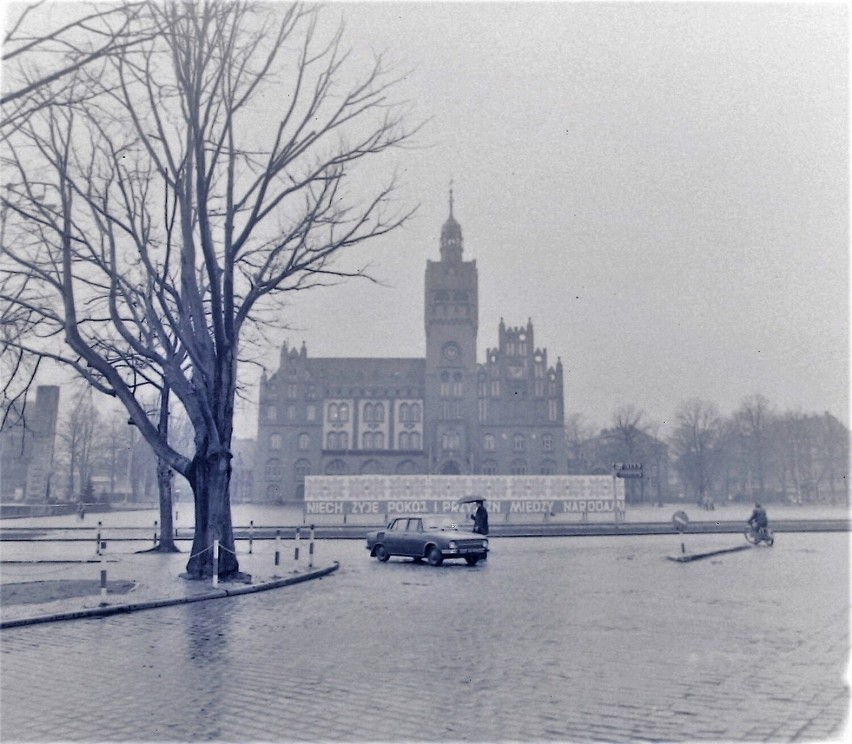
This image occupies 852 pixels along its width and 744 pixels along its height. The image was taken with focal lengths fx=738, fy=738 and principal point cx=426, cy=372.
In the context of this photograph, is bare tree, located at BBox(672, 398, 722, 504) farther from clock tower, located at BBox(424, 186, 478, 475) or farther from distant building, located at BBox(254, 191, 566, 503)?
clock tower, located at BBox(424, 186, 478, 475)

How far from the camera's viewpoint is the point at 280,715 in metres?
6.13

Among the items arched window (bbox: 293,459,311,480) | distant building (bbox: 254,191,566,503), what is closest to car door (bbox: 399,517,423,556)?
distant building (bbox: 254,191,566,503)

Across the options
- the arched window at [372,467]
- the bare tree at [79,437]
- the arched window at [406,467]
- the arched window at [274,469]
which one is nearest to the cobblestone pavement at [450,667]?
the bare tree at [79,437]

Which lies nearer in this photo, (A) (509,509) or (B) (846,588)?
(B) (846,588)

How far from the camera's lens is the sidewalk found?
11.6 metres

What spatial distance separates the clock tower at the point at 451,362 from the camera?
8706 cm

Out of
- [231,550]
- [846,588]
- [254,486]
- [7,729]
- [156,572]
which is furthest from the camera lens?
[254,486]

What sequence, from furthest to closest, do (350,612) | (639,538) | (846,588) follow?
1. (639,538)
2. (846,588)
3. (350,612)

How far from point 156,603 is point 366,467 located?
252ft

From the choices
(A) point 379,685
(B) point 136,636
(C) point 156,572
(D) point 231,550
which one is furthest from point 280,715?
(C) point 156,572

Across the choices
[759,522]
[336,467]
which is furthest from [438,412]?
[759,522]

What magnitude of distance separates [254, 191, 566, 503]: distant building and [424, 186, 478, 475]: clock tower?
121 mm

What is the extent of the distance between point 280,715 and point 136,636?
4501mm

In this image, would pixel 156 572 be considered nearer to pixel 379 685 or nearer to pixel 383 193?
pixel 383 193
